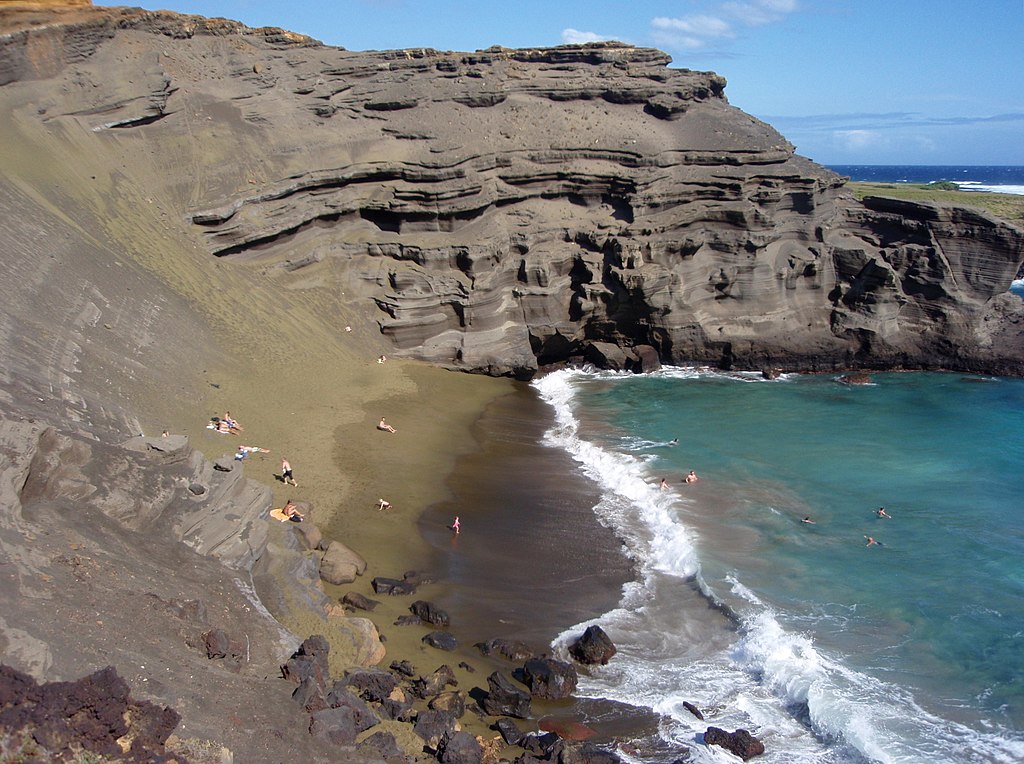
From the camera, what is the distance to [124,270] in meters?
26.7

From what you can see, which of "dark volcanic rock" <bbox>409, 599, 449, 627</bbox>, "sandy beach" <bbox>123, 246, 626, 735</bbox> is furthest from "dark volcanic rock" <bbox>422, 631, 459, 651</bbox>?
"dark volcanic rock" <bbox>409, 599, 449, 627</bbox>

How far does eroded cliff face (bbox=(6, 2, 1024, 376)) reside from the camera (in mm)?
32812

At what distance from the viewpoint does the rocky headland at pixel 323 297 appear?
12.7 metres

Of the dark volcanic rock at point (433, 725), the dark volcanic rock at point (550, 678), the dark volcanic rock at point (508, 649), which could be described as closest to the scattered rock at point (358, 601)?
the dark volcanic rock at point (508, 649)

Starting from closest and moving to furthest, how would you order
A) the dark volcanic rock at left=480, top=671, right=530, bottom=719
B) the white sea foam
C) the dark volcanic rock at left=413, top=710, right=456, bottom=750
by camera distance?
the dark volcanic rock at left=413, top=710, right=456, bottom=750, the dark volcanic rock at left=480, top=671, right=530, bottom=719, the white sea foam

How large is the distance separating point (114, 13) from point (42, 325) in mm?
18989

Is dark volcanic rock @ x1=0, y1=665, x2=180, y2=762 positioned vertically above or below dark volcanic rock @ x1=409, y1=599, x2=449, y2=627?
above

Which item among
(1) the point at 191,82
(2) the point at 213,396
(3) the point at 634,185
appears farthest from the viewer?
(3) the point at 634,185

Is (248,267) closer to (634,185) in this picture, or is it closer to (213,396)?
(213,396)

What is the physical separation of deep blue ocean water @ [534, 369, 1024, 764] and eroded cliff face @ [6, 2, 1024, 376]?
16.3ft

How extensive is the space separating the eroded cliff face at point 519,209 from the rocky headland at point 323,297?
6.1 inches

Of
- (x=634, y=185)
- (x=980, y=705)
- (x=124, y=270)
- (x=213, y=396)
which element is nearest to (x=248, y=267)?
(x=124, y=270)

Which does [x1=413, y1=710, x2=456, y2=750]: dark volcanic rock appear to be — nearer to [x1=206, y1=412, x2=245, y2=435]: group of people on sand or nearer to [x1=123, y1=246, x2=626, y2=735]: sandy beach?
[x1=123, y1=246, x2=626, y2=735]: sandy beach

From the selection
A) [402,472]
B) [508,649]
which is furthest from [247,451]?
[508,649]
